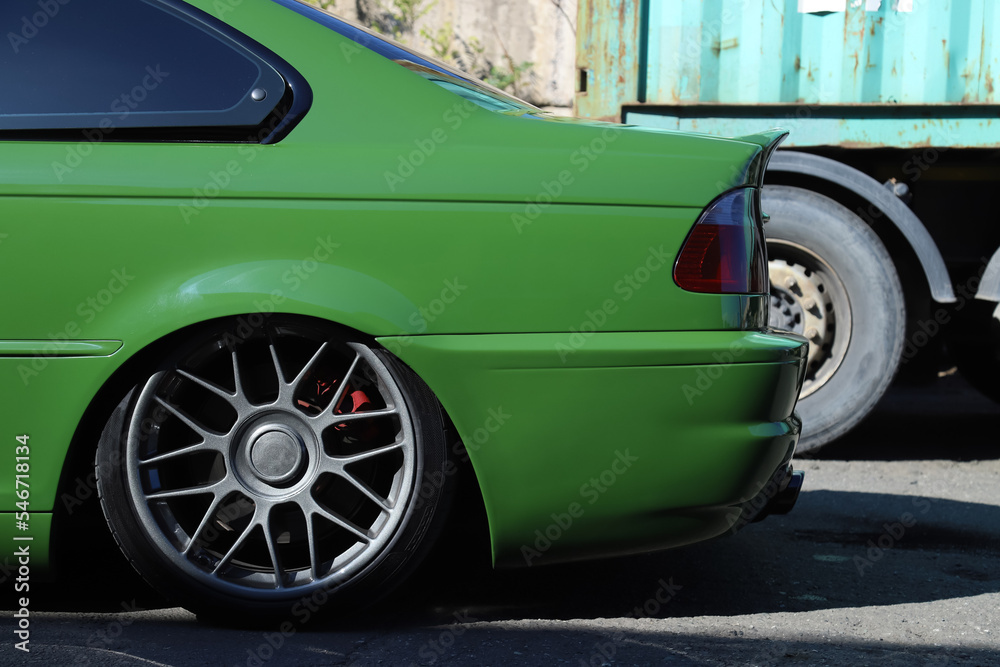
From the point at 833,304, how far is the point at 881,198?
1.68 feet

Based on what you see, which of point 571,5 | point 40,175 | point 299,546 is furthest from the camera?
point 571,5

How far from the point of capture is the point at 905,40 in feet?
14.5

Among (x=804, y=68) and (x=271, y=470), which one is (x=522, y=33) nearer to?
(x=804, y=68)

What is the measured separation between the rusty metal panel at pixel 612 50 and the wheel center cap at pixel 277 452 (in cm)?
285

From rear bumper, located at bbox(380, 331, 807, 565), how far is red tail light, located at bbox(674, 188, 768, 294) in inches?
4.6

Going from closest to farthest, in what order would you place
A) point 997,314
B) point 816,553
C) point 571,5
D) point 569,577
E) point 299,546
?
1. point 299,546
2. point 569,577
3. point 816,553
4. point 997,314
5. point 571,5

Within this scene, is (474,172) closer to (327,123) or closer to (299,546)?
(327,123)

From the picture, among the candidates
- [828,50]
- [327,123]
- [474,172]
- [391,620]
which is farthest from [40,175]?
[828,50]

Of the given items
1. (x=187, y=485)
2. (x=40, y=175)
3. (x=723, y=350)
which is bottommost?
(x=187, y=485)

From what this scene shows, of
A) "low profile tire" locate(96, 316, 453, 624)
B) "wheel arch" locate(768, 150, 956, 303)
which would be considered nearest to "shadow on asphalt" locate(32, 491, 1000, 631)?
"low profile tire" locate(96, 316, 453, 624)

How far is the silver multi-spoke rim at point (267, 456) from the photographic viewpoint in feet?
7.11

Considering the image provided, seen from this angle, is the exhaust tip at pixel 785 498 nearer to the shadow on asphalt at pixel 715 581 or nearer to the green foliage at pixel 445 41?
the shadow on asphalt at pixel 715 581

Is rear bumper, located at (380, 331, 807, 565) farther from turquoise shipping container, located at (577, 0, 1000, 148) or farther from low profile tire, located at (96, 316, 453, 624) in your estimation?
turquoise shipping container, located at (577, 0, 1000, 148)

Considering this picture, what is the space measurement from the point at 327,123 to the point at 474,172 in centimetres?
34
